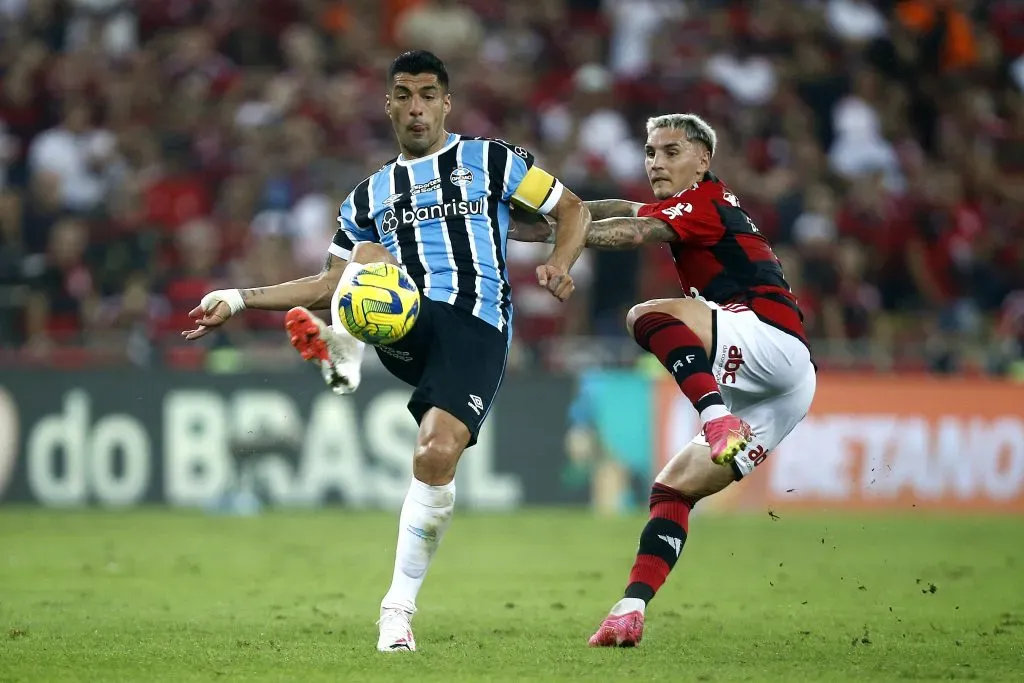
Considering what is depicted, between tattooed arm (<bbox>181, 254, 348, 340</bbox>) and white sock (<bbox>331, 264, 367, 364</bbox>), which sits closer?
white sock (<bbox>331, 264, 367, 364</bbox>)

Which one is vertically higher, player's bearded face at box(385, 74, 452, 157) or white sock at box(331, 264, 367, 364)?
player's bearded face at box(385, 74, 452, 157)

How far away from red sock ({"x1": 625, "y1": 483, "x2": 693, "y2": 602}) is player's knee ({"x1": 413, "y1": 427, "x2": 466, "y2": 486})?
111cm

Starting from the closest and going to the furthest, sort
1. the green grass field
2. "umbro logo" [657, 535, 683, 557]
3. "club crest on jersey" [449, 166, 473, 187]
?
the green grass field, "club crest on jersey" [449, 166, 473, 187], "umbro logo" [657, 535, 683, 557]

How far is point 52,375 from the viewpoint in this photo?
15641 mm

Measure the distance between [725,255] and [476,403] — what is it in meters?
1.56

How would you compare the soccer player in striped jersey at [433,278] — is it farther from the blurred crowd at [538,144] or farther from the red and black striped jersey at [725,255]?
the blurred crowd at [538,144]

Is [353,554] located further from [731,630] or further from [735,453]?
[735,453]

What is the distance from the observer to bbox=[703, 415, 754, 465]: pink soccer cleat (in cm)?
665

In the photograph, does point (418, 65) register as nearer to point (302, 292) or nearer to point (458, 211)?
point (458, 211)

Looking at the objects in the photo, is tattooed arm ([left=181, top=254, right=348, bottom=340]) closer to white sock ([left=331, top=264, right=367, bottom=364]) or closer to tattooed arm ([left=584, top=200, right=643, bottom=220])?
white sock ([left=331, top=264, right=367, bottom=364])

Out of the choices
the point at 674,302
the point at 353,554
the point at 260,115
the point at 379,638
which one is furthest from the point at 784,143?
Result: the point at 379,638

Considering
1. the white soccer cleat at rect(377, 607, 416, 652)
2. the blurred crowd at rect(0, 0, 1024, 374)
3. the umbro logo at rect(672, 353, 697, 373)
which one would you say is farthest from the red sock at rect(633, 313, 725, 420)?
the blurred crowd at rect(0, 0, 1024, 374)

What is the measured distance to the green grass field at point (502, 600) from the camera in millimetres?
6402

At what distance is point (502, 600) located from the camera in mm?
9242
